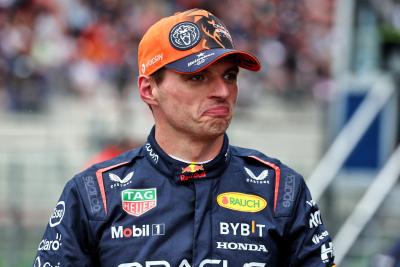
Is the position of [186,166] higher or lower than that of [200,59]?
lower

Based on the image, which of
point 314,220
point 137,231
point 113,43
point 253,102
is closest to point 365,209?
point 314,220

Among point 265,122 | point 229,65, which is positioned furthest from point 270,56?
point 229,65

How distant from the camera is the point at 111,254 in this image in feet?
10.4

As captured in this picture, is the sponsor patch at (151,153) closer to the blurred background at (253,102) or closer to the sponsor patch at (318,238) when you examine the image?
the sponsor patch at (318,238)

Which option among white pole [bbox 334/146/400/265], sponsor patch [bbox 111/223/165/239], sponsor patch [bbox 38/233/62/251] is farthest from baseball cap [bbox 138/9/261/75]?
white pole [bbox 334/146/400/265]

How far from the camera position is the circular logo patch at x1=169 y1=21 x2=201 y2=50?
10.5ft

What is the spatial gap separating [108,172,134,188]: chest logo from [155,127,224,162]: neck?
147 mm

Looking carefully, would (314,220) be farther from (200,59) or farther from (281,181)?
(200,59)

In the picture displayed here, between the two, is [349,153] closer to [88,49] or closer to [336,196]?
[336,196]

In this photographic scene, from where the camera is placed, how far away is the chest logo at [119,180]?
10.6 ft

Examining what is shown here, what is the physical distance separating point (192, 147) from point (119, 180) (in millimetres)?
258

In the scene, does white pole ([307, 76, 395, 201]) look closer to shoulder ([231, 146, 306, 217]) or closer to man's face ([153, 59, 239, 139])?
shoulder ([231, 146, 306, 217])

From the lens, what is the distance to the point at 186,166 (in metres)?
3.21

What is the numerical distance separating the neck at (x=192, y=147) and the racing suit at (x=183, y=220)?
0.09ft
